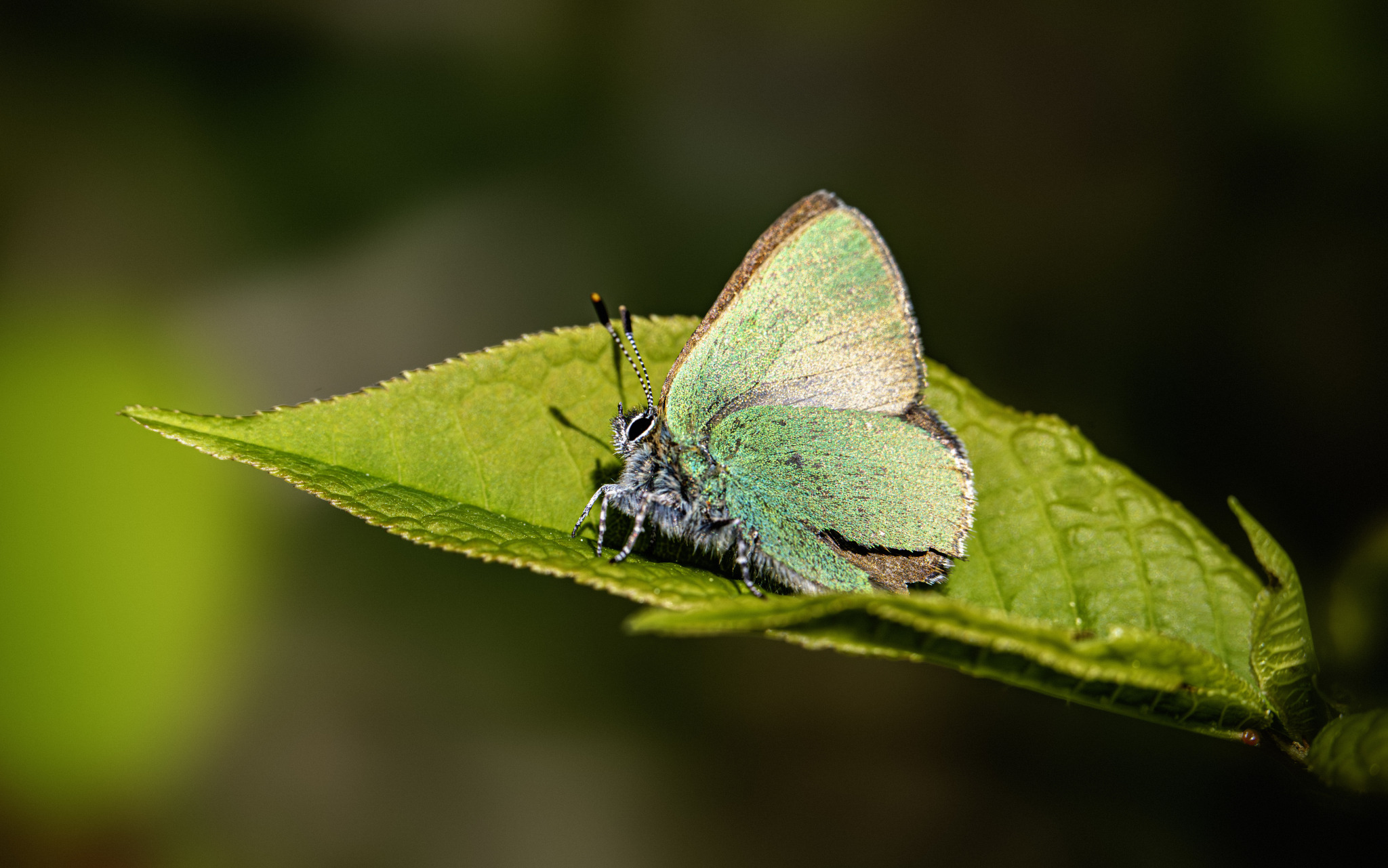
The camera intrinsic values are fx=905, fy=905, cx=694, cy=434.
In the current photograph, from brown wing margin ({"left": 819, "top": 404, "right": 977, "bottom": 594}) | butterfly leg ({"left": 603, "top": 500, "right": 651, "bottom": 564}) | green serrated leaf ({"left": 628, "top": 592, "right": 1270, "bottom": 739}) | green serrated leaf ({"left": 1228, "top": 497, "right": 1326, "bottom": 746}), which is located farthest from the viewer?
brown wing margin ({"left": 819, "top": 404, "right": 977, "bottom": 594})

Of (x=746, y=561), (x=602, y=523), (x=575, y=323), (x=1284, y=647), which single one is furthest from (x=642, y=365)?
(x=575, y=323)

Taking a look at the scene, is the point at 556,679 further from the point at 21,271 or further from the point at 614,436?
the point at 21,271

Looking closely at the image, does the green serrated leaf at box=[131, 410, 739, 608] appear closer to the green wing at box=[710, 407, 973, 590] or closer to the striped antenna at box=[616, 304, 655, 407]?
the green wing at box=[710, 407, 973, 590]

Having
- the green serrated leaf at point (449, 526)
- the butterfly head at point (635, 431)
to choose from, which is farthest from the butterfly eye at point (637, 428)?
the green serrated leaf at point (449, 526)

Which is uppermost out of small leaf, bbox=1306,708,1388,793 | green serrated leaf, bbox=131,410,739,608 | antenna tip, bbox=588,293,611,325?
antenna tip, bbox=588,293,611,325

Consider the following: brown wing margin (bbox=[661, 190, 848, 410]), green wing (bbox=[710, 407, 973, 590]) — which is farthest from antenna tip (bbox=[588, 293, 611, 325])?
green wing (bbox=[710, 407, 973, 590])

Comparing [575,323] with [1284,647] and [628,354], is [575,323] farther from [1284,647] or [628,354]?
[1284,647]

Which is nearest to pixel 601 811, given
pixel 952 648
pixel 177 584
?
pixel 177 584
